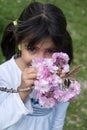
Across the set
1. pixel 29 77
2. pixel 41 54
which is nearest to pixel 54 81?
pixel 29 77

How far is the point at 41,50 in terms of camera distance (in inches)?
109

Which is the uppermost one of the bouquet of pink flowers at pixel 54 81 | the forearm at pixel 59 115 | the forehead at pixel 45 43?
the forehead at pixel 45 43

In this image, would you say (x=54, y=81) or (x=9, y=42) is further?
(x=9, y=42)

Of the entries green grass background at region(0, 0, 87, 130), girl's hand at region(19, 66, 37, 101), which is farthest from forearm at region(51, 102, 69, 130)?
green grass background at region(0, 0, 87, 130)

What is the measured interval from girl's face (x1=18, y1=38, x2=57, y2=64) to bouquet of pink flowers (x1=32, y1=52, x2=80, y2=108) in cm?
16

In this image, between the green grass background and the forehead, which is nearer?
the forehead

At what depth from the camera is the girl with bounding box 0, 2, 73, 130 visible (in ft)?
8.90

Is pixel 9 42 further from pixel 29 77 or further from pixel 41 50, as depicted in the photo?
pixel 29 77

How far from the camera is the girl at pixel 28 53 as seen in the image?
8.90 feet

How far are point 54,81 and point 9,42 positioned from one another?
2.59ft

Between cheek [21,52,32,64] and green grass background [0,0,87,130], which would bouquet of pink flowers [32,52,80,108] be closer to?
cheek [21,52,32,64]

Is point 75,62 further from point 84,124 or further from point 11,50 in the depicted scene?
point 11,50

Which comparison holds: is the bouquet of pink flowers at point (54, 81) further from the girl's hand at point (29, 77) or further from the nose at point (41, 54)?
the nose at point (41, 54)

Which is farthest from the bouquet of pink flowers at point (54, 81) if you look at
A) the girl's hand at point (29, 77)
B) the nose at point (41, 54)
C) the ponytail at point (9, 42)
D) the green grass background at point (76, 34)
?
the green grass background at point (76, 34)
